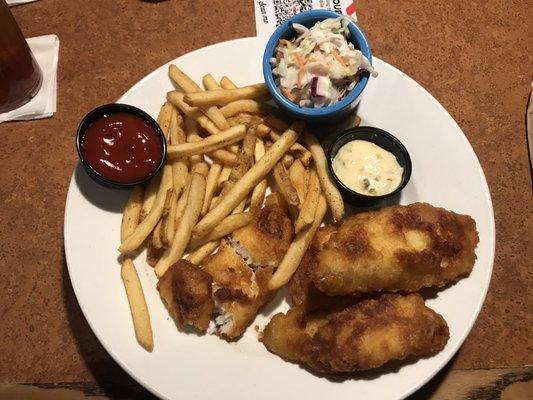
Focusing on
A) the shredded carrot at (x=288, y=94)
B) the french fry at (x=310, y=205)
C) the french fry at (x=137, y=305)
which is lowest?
the french fry at (x=137, y=305)

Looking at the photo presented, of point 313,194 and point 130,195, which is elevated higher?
point 313,194

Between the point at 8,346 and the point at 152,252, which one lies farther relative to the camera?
the point at 8,346

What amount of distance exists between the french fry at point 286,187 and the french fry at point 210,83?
20.7 inches

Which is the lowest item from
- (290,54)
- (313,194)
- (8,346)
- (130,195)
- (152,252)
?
(8,346)

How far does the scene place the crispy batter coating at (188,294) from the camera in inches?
80.7

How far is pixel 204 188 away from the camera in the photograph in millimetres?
2225

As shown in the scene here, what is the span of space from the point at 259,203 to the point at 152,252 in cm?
54

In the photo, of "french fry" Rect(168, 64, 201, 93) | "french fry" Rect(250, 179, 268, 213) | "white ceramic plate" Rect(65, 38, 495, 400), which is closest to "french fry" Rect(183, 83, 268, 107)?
"french fry" Rect(168, 64, 201, 93)

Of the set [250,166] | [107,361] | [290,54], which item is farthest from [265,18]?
[107,361]

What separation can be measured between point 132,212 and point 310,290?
2.86 feet

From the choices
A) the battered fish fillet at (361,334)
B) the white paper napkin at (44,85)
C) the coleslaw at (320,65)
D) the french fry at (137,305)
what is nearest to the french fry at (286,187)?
the coleslaw at (320,65)

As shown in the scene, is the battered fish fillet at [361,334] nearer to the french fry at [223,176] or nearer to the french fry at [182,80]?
the french fry at [223,176]

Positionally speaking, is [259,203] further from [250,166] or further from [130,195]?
[130,195]

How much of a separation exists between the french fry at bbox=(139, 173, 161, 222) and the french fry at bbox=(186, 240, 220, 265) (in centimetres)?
28
